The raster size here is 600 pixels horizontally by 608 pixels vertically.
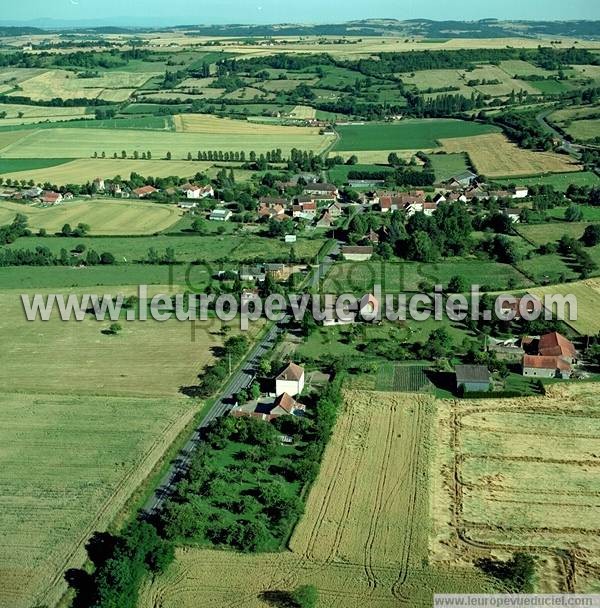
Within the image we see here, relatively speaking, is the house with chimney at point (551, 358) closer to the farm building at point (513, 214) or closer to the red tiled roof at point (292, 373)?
the red tiled roof at point (292, 373)

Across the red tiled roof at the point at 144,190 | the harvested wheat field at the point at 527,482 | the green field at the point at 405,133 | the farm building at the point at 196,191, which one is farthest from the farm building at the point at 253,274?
the green field at the point at 405,133

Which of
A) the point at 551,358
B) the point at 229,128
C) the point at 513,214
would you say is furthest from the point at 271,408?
the point at 229,128

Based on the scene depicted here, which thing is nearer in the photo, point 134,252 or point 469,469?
point 469,469

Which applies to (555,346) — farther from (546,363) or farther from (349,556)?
(349,556)

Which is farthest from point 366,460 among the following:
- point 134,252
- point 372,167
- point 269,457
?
point 372,167

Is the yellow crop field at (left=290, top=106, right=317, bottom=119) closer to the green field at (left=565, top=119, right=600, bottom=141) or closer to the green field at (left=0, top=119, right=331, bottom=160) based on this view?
the green field at (left=0, top=119, right=331, bottom=160)

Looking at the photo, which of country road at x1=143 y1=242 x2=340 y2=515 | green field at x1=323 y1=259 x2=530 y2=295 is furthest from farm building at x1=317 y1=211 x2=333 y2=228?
country road at x1=143 y1=242 x2=340 y2=515

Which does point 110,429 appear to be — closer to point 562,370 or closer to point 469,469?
point 469,469
